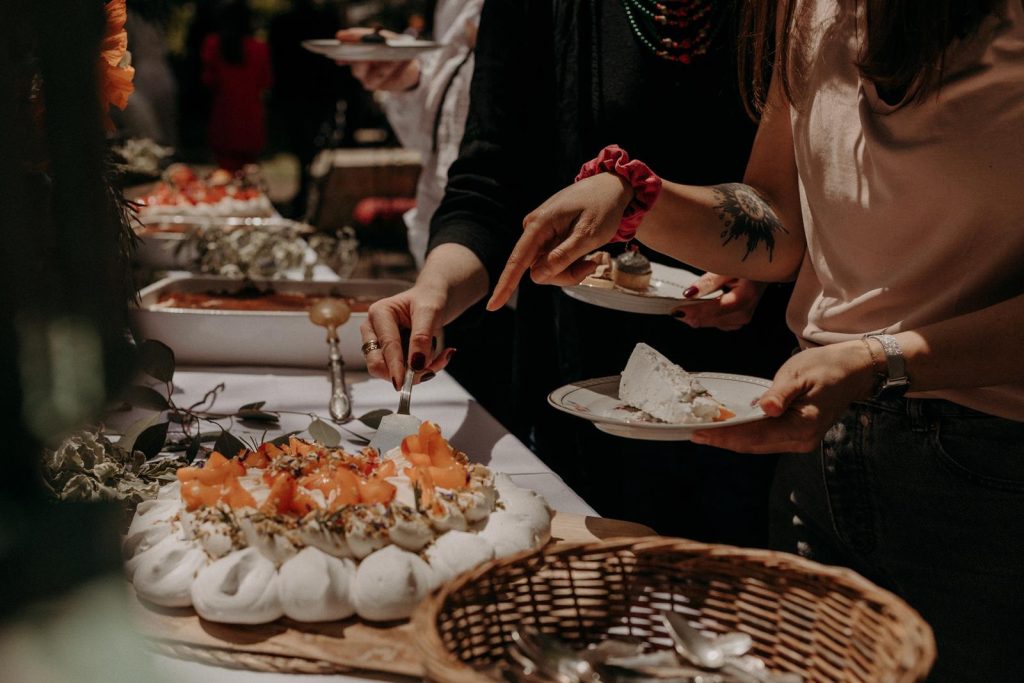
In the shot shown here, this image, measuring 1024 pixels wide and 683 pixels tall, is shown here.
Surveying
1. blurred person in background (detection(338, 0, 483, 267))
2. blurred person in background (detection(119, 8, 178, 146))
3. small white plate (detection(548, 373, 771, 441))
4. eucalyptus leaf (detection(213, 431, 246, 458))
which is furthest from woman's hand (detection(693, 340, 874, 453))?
blurred person in background (detection(119, 8, 178, 146))

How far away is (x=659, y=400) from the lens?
1.12 meters

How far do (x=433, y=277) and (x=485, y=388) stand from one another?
1.21 meters

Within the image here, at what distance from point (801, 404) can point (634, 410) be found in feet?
0.69

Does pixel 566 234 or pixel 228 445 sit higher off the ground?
pixel 566 234

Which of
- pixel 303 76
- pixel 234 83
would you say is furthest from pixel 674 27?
pixel 234 83

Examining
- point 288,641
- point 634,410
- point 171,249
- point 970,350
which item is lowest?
point 171,249

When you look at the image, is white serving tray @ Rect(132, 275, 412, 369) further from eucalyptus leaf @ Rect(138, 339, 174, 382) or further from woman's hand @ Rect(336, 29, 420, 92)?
woman's hand @ Rect(336, 29, 420, 92)

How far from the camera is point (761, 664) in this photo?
734 millimetres

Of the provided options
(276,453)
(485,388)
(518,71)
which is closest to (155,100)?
(485,388)

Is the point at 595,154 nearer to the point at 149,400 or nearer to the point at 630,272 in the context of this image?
the point at 630,272

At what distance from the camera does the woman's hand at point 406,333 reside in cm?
135

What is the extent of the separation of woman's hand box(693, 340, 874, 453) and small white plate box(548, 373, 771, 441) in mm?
16

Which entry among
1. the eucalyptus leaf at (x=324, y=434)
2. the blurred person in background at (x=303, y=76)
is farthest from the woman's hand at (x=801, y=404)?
the blurred person in background at (x=303, y=76)

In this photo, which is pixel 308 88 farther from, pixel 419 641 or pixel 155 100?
pixel 419 641
